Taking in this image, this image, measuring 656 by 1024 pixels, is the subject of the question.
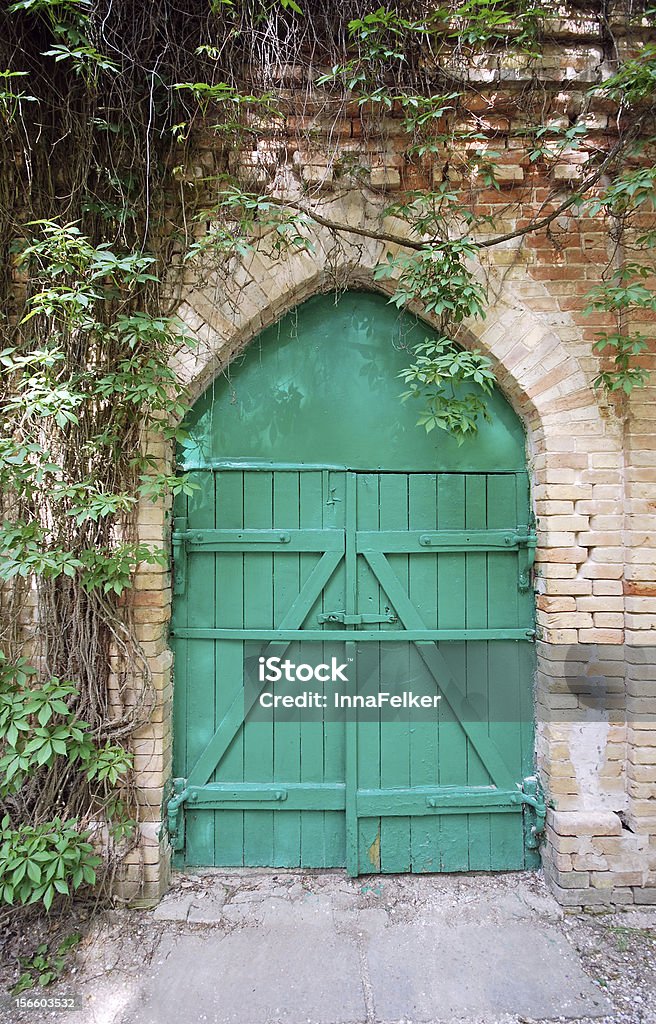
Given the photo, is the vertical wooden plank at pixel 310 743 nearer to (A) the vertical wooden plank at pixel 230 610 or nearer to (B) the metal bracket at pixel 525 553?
(A) the vertical wooden plank at pixel 230 610

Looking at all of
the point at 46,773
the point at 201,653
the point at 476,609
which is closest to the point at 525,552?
the point at 476,609

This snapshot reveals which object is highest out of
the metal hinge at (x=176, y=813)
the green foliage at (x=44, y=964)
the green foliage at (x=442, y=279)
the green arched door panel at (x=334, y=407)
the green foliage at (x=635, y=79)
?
the green foliage at (x=635, y=79)

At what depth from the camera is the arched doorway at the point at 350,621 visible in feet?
9.00

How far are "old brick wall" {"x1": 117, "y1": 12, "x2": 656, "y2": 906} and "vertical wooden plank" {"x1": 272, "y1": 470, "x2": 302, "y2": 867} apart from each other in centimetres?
56

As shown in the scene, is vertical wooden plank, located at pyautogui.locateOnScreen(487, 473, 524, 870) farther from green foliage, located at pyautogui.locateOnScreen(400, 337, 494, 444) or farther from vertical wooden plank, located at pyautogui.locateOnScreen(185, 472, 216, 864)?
vertical wooden plank, located at pyautogui.locateOnScreen(185, 472, 216, 864)

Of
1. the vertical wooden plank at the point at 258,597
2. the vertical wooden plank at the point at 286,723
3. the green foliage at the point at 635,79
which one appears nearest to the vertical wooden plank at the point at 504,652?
the vertical wooden plank at the point at 286,723

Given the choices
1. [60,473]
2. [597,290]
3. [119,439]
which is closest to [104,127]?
[119,439]

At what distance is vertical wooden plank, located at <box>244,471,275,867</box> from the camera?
2758mm

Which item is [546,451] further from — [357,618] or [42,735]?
[42,735]

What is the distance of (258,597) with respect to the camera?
2770 mm

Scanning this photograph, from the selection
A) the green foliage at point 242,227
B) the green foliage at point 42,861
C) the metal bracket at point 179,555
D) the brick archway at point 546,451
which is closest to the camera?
the green foliage at point 42,861

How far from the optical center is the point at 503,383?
2.75m

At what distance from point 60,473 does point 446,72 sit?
266 cm

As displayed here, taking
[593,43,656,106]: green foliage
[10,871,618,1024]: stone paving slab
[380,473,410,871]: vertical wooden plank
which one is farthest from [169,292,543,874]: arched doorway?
[593,43,656,106]: green foliage
